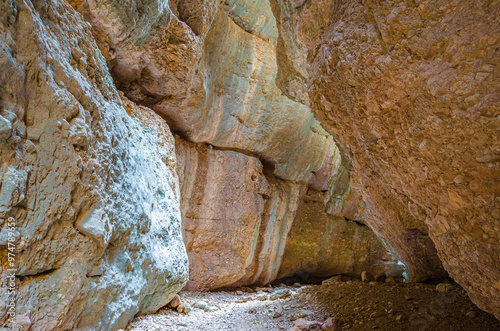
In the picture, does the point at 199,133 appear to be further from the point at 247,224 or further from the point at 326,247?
the point at 326,247

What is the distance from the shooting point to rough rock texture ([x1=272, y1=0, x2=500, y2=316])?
179 centimetres

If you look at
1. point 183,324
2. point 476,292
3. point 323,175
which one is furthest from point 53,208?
point 323,175

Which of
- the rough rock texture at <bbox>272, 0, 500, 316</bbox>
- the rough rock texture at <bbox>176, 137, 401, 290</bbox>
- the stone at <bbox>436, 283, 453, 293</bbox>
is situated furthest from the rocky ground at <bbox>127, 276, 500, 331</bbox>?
the rough rock texture at <bbox>176, 137, 401, 290</bbox>

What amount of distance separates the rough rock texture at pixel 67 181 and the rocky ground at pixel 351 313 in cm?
79

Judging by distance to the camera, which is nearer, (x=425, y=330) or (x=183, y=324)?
(x=425, y=330)

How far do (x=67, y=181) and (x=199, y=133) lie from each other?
4.15m

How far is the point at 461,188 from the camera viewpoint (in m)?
1.99

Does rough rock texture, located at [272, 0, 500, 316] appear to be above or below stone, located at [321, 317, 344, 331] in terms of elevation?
above

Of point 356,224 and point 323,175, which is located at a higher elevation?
point 323,175

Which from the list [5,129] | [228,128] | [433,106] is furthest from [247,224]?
[5,129]

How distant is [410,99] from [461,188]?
727 mm

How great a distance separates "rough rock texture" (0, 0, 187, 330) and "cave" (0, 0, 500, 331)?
1cm

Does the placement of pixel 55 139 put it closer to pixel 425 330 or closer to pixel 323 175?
pixel 425 330

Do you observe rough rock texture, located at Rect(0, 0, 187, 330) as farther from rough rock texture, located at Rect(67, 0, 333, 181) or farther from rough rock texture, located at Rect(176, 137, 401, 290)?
rough rock texture, located at Rect(176, 137, 401, 290)
